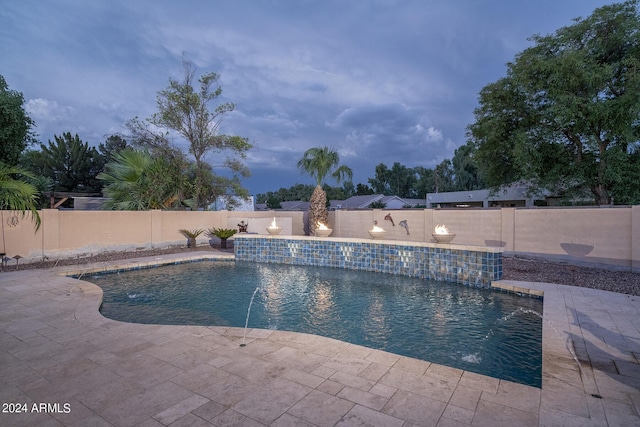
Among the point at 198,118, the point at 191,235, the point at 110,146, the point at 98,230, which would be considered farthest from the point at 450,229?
the point at 110,146

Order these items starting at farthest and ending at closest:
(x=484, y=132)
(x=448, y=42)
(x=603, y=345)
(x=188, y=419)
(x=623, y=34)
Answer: (x=448, y=42), (x=484, y=132), (x=623, y=34), (x=603, y=345), (x=188, y=419)

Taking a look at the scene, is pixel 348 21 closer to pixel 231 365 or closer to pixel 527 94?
pixel 527 94

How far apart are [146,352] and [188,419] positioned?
1.49 metres

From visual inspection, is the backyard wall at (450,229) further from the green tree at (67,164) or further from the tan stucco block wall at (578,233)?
the green tree at (67,164)

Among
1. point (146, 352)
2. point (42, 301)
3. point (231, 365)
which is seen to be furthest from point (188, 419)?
point (42, 301)

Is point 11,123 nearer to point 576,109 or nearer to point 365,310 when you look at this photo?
point 365,310

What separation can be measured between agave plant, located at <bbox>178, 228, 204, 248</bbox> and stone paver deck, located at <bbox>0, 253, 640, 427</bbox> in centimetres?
885

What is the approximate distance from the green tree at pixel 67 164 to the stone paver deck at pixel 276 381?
21.0 metres

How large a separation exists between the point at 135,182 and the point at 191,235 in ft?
10.2

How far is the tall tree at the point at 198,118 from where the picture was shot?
Answer: 578 inches

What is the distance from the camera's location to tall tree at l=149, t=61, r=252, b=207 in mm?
14672

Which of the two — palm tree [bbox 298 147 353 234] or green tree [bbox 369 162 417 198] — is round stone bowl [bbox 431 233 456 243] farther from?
green tree [bbox 369 162 417 198]

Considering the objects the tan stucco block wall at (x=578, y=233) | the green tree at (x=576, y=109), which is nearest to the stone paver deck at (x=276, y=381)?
the tan stucco block wall at (x=578, y=233)

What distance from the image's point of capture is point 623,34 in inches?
451
